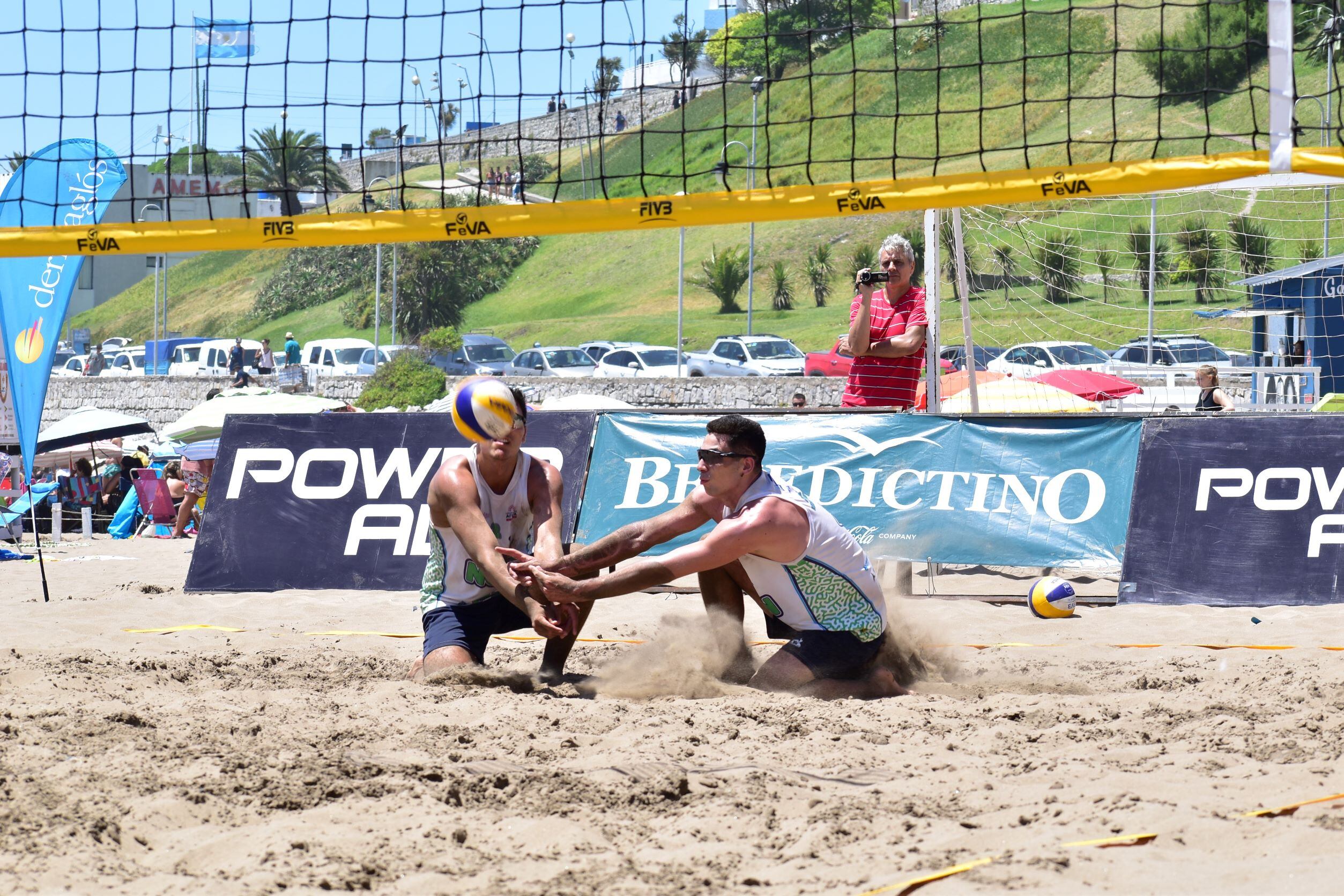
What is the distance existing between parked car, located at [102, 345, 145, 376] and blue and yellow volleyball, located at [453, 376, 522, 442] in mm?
29962

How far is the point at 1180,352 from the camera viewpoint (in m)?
20.1

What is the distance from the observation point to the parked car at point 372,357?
27141mm

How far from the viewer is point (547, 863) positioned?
2422 mm

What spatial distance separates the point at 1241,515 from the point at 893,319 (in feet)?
6.26

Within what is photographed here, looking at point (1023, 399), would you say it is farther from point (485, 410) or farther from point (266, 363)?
point (266, 363)

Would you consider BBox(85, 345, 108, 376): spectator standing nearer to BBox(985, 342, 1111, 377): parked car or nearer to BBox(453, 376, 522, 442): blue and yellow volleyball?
BBox(985, 342, 1111, 377): parked car

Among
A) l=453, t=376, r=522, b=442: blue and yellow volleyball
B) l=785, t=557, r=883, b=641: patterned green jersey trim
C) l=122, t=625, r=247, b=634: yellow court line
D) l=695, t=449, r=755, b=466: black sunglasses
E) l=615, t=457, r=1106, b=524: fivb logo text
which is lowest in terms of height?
l=122, t=625, r=247, b=634: yellow court line

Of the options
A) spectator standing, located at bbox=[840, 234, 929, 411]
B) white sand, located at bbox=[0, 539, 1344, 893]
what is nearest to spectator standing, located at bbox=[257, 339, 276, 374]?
spectator standing, located at bbox=[840, 234, 929, 411]

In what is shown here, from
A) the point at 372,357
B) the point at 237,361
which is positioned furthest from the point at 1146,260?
the point at 237,361

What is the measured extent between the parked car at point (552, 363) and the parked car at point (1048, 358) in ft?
29.9

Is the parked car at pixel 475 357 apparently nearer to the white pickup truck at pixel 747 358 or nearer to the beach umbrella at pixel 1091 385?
the white pickup truck at pixel 747 358

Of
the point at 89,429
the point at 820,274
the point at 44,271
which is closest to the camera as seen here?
the point at 44,271

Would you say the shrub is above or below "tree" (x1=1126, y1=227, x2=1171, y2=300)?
below

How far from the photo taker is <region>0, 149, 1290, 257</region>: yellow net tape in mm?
4074
